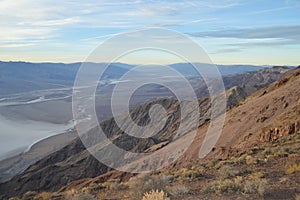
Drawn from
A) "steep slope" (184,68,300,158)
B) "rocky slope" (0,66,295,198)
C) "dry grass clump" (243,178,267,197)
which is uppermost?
"dry grass clump" (243,178,267,197)

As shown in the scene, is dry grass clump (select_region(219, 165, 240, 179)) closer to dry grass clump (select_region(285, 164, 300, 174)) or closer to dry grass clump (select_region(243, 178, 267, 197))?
dry grass clump (select_region(285, 164, 300, 174))

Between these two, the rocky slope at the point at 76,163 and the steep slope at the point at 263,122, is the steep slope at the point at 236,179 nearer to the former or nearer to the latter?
the steep slope at the point at 263,122

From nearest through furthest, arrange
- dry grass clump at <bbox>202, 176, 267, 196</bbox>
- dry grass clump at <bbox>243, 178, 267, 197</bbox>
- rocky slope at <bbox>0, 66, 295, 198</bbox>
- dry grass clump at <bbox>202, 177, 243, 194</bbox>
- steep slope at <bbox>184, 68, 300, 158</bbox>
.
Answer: dry grass clump at <bbox>243, 178, 267, 197</bbox>
dry grass clump at <bbox>202, 176, 267, 196</bbox>
dry grass clump at <bbox>202, 177, 243, 194</bbox>
steep slope at <bbox>184, 68, 300, 158</bbox>
rocky slope at <bbox>0, 66, 295, 198</bbox>

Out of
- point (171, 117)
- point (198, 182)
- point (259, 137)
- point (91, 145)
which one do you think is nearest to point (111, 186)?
point (198, 182)

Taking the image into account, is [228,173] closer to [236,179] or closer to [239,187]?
[236,179]

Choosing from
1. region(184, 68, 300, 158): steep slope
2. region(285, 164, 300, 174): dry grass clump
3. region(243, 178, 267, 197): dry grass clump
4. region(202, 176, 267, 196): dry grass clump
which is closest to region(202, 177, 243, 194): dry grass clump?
region(202, 176, 267, 196): dry grass clump

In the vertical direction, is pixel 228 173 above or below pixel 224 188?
below

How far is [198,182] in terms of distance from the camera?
31.2 feet

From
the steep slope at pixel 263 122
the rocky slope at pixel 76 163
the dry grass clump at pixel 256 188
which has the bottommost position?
the rocky slope at pixel 76 163

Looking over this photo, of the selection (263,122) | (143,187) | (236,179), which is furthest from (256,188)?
(263,122)

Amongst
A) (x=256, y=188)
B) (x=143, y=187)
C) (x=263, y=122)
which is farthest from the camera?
(x=263, y=122)

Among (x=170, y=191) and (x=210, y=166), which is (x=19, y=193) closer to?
(x=210, y=166)

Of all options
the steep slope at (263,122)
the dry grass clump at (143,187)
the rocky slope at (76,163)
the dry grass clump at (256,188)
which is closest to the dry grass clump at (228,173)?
the dry grass clump at (143,187)

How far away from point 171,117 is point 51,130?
152 ft
